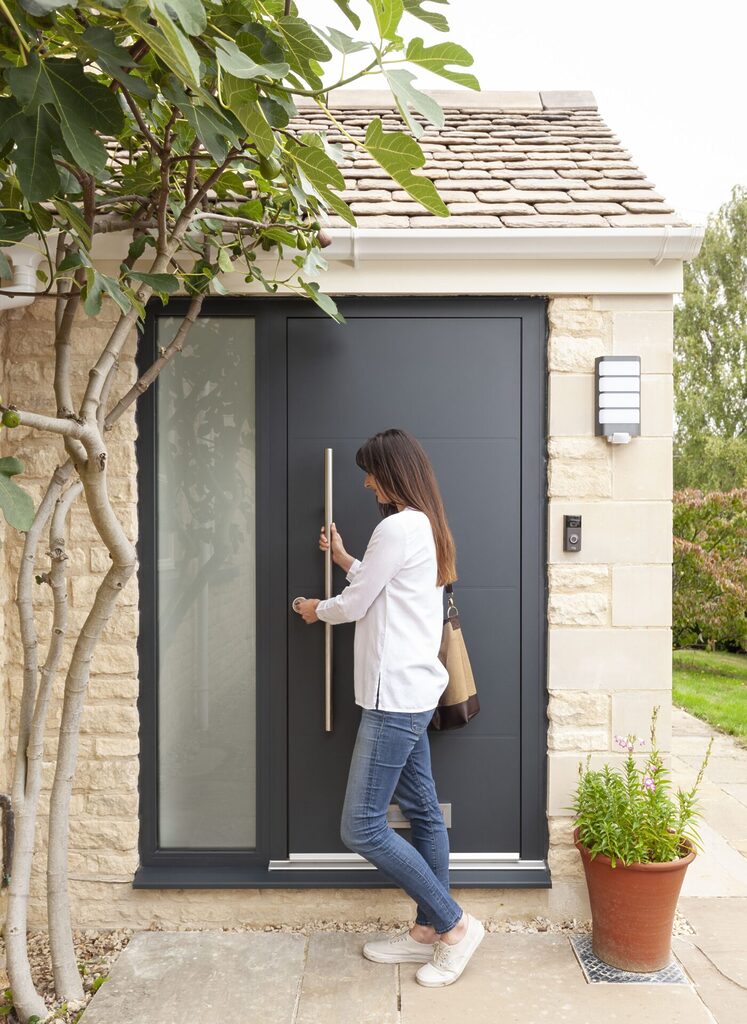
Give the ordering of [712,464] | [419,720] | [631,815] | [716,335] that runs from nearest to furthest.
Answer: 1. [419,720]
2. [631,815]
3. [712,464]
4. [716,335]

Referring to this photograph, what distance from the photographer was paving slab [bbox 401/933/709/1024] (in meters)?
2.83

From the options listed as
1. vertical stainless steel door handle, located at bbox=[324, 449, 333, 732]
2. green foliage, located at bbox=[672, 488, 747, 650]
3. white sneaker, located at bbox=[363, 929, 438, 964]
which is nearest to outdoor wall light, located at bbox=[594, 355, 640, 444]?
vertical stainless steel door handle, located at bbox=[324, 449, 333, 732]

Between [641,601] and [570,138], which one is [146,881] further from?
[570,138]

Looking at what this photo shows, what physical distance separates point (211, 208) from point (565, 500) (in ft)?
6.18

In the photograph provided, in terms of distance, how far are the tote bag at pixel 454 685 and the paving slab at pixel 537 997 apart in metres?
0.91

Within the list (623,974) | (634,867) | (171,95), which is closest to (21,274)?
(171,95)

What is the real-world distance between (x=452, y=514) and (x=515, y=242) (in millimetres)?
1141

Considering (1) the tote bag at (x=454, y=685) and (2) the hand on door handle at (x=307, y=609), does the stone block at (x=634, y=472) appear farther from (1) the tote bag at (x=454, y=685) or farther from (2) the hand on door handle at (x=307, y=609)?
(2) the hand on door handle at (x=307, y=609)

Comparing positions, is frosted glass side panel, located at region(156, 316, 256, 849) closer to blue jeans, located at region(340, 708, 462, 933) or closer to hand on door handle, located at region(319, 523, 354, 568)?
hand on door handle, located at region(319, 523, 354, 568)

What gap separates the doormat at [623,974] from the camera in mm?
3049

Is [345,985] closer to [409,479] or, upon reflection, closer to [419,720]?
[419,720]

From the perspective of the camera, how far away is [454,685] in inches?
128

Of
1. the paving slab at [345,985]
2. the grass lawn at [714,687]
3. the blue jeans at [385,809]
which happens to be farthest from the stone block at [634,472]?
the grass lawn at [714,687]

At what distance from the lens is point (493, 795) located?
3.52m
